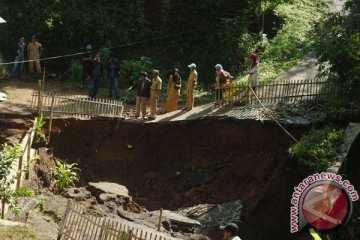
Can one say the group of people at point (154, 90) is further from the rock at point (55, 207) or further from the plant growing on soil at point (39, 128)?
the rock at point (55, 207)

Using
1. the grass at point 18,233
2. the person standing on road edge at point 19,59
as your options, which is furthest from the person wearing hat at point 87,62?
the grass at point 18,233

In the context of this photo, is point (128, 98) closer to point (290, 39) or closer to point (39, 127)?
point (39, 127)

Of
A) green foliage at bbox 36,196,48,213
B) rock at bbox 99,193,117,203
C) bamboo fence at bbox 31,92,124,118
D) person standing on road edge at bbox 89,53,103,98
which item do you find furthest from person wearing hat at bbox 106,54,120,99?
green foliage at bbox 36,196,48,213

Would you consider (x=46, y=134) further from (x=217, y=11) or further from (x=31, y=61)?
(x=217, y=11)

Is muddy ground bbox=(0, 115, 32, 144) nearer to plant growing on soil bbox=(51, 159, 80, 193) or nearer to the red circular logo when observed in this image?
plant growing on soil bbox=(51, 159, 80, 193)

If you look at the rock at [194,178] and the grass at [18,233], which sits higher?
the grass at [18,233]

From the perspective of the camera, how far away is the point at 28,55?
75.5 ft

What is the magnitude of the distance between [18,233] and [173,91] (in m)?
8.99

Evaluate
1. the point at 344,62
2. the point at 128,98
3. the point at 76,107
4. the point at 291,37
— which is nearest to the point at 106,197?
the point at 76,107

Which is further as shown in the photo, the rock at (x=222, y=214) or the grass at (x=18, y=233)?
the rock at (x=222, y=214)

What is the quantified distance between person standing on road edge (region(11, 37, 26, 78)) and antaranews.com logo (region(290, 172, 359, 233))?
12926mm

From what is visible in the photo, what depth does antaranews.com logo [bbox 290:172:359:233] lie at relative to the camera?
458 inches

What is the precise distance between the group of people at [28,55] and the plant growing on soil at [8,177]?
797 centimetres

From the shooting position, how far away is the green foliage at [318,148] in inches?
591
